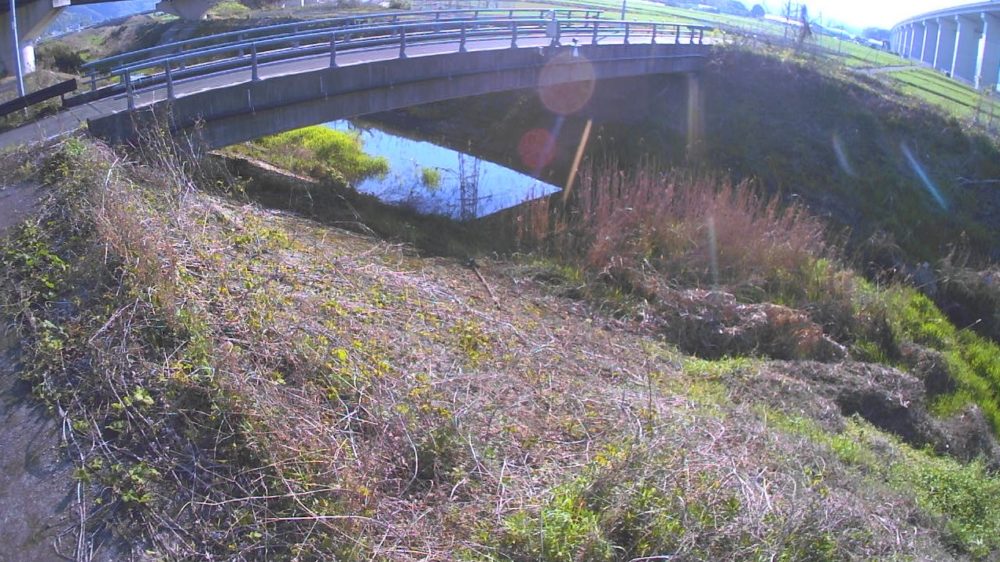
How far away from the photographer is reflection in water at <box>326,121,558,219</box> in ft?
59.4

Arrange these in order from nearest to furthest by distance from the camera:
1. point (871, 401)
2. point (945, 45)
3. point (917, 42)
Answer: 1. point (871, 401)
2. point (945, 45)
3. point (917, 42)

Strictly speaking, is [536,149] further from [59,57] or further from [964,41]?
[964,41]

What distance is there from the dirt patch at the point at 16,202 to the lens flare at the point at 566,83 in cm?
1411

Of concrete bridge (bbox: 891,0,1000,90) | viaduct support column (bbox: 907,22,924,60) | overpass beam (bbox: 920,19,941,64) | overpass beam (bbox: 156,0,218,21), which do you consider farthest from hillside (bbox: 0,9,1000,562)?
viaduct support column (bbox: 907,22,924,60)

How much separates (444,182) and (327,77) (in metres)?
5.86

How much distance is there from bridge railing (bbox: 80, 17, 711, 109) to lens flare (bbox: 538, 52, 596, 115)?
651 millimetres

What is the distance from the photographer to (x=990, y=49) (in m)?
53.9

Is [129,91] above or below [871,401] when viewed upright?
above

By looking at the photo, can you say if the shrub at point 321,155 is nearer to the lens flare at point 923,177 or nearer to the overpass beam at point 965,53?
the lens flare at point 923,177

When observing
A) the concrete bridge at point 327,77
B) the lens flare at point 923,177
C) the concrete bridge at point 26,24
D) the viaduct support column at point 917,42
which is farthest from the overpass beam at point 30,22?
the viaduct support column at point 917,42

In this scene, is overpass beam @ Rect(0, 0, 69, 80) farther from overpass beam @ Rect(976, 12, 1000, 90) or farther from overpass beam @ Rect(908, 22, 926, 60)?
overpass beam @ Rect(908, 22, 926, 60)

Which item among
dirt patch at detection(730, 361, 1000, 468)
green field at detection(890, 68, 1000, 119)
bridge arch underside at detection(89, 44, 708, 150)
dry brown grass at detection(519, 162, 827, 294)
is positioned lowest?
dirt patch at detection(730, 361, 1000, 468)

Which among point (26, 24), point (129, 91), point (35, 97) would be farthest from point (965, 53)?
point (35, 97)

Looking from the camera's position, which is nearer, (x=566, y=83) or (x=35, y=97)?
(x=35, y=97)
